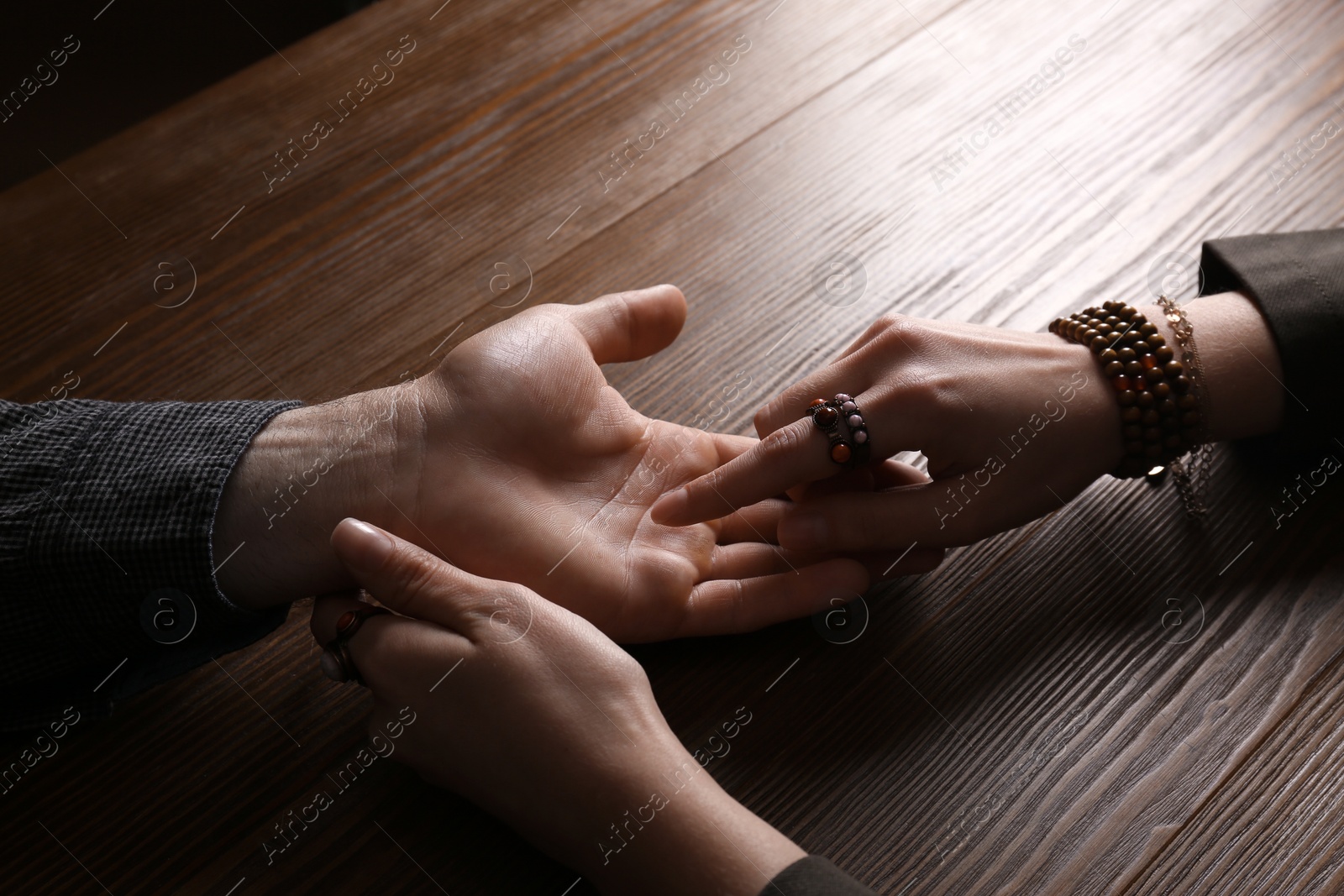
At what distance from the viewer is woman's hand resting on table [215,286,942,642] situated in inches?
27.3

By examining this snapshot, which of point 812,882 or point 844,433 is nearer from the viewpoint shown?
point 812,882

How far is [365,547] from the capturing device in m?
0.63

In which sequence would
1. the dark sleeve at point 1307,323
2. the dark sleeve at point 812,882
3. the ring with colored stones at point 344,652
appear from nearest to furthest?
1. the dark sleeve at point 812,882
2. the ring with colored stones at point 344,652
3. the dark sleeve at point 1307,323

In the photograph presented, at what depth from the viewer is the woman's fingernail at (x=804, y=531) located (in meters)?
0.70

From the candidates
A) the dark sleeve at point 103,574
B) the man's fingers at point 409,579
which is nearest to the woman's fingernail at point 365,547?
the man's fingers at point 409,579

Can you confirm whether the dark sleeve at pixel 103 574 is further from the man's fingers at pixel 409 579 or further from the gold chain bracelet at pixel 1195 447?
the gold chain bracelet at pixel 1195 447

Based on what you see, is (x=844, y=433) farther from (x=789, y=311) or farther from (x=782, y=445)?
(x=789, y=311)

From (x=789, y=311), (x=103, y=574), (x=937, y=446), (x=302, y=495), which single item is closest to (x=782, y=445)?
(x=937, y=446)

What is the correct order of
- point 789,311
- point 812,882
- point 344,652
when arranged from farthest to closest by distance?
point 789,311
point 344,652
point 812,882

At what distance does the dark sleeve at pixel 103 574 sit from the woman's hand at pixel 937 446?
363 millimetres

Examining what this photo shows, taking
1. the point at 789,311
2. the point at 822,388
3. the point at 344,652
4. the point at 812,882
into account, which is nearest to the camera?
the point at 812,882

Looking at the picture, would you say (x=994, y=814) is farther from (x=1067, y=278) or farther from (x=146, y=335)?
(x=146, y=335)

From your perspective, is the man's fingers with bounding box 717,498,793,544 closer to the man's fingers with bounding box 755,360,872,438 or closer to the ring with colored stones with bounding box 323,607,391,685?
the man's fingers with bounding box 755,360,872,438

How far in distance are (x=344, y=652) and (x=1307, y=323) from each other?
2.70 feet
